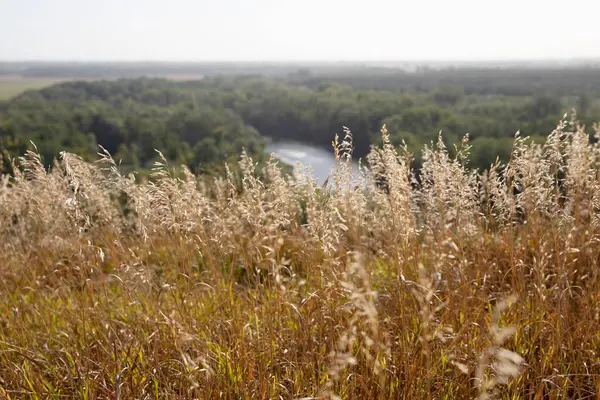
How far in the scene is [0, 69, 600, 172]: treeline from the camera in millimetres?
37344

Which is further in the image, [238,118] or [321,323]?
[238,118]

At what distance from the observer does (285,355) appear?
7.60 feet

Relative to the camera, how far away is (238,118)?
50094 millimetres

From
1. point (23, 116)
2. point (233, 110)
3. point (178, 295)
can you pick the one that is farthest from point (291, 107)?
point (178, 295)

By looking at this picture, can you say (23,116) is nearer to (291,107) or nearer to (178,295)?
(291,107)

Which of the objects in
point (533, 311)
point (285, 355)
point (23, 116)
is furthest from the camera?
point (23, 116)

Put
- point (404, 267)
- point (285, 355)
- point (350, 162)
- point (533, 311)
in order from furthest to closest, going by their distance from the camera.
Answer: point (404, 267) < point (350, 162) < point (533, 311) < point (285, 355)

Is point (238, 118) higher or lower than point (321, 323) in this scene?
lower

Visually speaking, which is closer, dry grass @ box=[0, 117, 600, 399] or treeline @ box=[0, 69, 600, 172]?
dry grass @ box=[0, 117, 600, 399]

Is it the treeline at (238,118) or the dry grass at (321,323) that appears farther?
the treeline at (238,118)

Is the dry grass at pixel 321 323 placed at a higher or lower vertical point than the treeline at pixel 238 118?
higher

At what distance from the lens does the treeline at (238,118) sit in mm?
37344

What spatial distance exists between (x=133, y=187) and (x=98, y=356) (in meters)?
0.96

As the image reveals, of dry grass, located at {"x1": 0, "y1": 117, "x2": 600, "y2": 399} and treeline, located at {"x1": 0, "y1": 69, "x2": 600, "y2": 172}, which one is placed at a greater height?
dry grass, located at {"x1": 0, "y1": 117, "x2": 600, "y2": 399}
